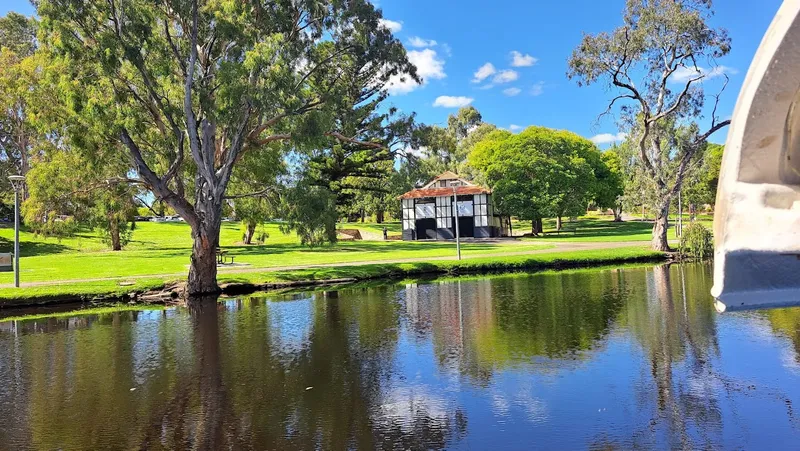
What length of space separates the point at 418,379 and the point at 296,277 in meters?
19.2

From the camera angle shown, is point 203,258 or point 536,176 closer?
point 203,258

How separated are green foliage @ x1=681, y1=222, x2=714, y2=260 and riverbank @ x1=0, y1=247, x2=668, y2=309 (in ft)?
4.99

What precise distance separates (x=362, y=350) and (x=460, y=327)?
3.37 metres

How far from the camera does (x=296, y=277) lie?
2800 centimetres

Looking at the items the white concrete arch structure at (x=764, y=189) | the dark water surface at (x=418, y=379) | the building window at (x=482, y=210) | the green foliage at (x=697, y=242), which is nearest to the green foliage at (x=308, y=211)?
the dark water surface at (x=418, y=379)

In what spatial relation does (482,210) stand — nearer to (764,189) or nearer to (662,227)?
(662,227)

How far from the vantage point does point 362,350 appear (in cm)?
1215

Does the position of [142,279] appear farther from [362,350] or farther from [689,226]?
[689,226]

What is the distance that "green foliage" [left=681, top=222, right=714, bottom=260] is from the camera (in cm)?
3409

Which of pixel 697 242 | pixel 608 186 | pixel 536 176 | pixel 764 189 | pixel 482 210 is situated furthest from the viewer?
pixel 608 186

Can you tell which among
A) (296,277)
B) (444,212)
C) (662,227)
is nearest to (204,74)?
(296,277)

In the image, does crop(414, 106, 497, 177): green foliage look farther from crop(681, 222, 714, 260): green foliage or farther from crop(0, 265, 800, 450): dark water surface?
crop(0, 265, 800, 450): dark water surface

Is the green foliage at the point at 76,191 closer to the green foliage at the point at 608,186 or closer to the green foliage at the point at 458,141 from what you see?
the green foliage at the point at 458,141

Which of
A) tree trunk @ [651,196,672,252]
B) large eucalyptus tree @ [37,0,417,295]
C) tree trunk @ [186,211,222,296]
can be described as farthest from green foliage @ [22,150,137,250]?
tree trunk @ [651,196,672,252]
